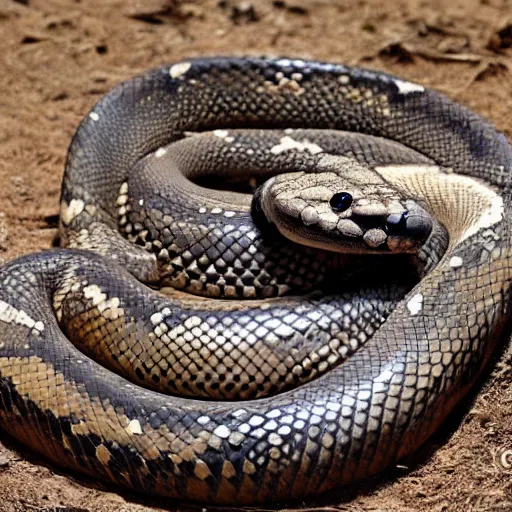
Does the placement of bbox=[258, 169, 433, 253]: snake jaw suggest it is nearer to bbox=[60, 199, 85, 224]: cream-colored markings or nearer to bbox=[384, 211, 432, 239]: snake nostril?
bbox=[384, 211, 432, 239]: snake nostril

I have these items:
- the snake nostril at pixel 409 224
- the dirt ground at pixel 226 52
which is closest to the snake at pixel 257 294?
the snake nostril at pixel 409 224

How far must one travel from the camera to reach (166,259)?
6.02 m

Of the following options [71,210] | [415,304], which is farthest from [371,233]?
[71,210]

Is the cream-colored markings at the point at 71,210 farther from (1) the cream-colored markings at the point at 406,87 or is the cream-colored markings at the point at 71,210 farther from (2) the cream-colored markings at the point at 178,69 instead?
(1) the cream-colored markings at the point at 406,87

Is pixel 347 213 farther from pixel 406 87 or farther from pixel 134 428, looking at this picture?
pixel 406 87

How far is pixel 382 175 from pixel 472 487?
2.32 meters

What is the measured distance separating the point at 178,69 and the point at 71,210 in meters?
1.67

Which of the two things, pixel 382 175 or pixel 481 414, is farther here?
pixel 382 175

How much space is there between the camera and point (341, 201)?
540 cm

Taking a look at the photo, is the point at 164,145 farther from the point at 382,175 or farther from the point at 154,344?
the point at 154,344

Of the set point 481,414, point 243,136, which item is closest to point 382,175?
point 243,136

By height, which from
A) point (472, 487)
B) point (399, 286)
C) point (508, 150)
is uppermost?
point (508, 150)

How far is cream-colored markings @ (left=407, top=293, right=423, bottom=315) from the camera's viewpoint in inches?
196

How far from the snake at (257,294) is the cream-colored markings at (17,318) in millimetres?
14
